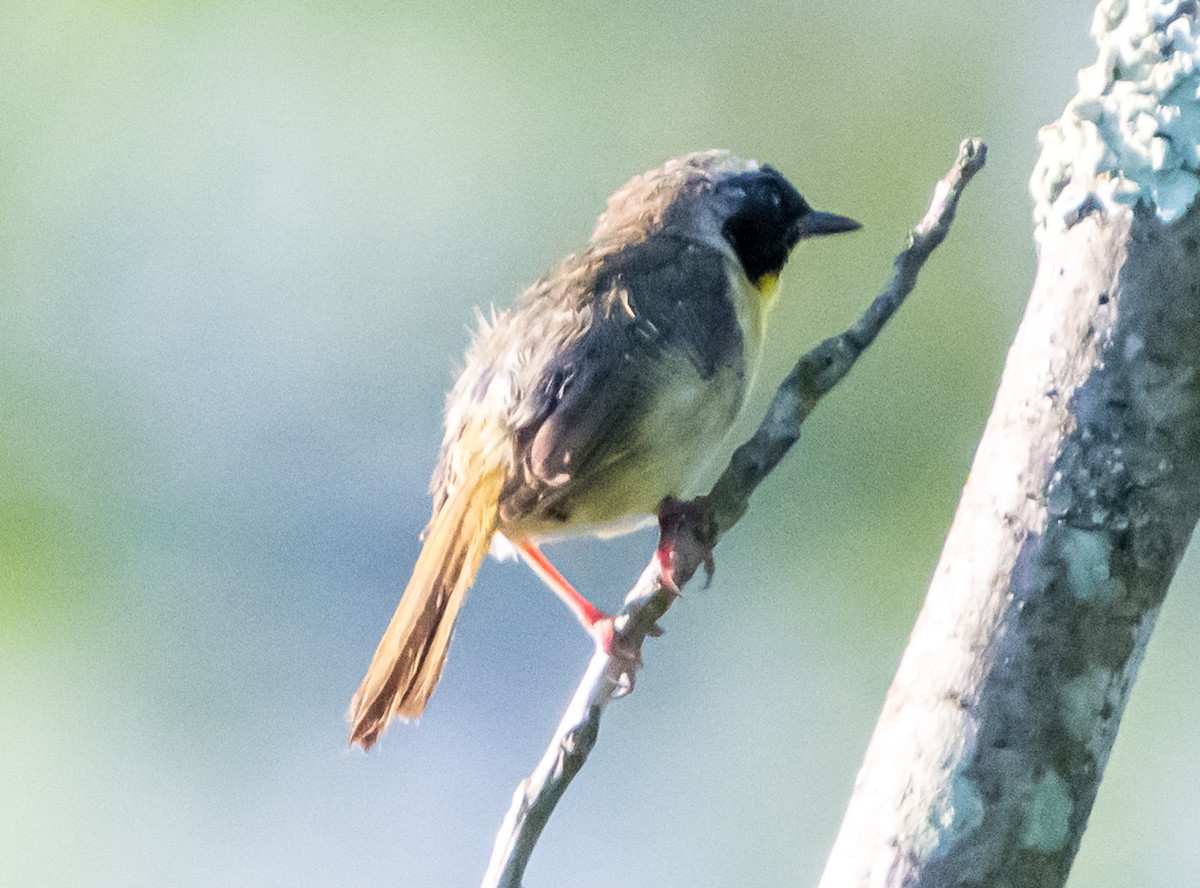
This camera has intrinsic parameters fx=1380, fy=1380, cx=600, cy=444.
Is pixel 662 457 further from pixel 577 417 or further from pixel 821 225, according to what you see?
pixel 821 225

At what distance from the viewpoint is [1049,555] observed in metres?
1.62

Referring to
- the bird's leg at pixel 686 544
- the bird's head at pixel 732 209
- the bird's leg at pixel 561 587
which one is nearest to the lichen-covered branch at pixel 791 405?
the bird's leg at pixel 686 544

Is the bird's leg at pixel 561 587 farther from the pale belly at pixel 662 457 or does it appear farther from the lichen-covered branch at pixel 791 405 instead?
the lichen-covered branch at pixel 791 405

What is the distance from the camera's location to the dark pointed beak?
145 inches

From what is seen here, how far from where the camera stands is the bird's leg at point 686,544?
7.58 feet

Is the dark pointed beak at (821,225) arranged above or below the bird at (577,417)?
above

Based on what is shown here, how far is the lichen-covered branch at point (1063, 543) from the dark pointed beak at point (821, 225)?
6.23 ft

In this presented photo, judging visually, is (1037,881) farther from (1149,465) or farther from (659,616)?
(659,616)

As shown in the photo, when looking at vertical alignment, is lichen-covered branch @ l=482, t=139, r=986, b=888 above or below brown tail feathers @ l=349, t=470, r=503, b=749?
above

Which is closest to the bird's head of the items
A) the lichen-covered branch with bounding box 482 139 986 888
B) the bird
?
the bird

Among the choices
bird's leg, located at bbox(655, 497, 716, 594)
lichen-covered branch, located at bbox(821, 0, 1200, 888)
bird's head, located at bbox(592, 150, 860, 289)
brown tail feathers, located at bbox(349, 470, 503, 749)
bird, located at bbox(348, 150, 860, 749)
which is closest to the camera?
lichen-covered branch, located at bbox(821, 0, 1200, 888)

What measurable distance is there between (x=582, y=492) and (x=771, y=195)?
111cm

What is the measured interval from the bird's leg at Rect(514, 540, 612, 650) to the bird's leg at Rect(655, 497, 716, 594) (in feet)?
1.43

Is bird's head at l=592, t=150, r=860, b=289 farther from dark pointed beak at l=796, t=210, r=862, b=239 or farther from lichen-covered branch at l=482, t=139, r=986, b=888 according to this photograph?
lichen-covered branch at l=482, t=139, r=986, b=888
